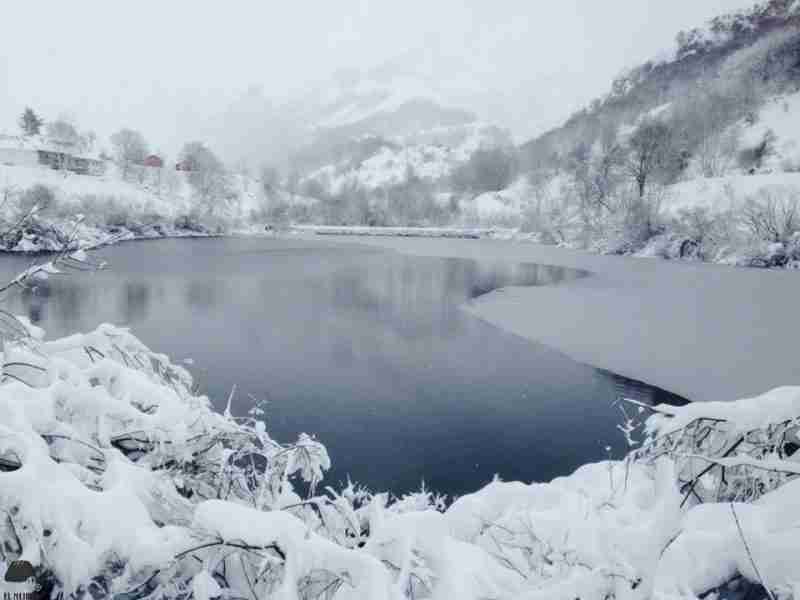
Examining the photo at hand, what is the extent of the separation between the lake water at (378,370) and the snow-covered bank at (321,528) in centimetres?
397

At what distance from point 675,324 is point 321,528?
543 inches

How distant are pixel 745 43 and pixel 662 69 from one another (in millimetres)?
13778

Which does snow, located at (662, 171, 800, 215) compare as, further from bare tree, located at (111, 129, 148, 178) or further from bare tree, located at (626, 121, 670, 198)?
bare tree, located at (111, 129, 148, 178)

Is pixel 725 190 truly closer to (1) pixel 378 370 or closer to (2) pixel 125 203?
(1) pixel 378 370

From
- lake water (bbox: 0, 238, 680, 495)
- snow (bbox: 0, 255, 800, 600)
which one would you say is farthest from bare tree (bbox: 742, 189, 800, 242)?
snow (bbox: 0, 255, 800, 600)

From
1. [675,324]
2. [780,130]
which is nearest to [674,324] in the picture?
[675,324]

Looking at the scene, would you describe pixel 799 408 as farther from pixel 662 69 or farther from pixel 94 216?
pixel 662 69

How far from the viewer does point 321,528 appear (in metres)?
2.80

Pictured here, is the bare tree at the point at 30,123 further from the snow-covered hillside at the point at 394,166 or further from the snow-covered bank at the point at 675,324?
the snow-covered bank at the point at 675,324

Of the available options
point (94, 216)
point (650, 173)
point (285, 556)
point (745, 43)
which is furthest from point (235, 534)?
point (745, 43)

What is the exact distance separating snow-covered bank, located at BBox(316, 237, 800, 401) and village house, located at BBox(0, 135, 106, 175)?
74450 mm

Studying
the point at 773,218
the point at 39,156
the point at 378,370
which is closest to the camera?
the point at 378,370

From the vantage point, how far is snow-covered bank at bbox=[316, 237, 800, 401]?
398 inches

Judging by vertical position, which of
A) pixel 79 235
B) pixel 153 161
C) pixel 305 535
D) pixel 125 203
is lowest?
pixel 305 535
